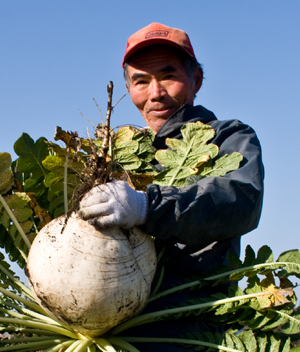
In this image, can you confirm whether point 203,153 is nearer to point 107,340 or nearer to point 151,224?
point 151,224

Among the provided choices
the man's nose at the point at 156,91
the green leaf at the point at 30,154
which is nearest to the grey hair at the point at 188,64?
the man's nose at the point at 156,91

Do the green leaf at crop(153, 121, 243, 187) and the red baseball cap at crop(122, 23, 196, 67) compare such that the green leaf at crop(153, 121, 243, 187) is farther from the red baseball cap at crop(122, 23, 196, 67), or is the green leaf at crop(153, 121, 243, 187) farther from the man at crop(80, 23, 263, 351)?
the red baseball cap at crop(122, 23, 196, 67)

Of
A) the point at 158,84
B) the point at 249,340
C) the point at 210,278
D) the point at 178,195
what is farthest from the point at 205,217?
the point at 158,84

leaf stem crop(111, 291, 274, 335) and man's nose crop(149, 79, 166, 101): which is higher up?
man's nose crop(149, 79, 166, 101)

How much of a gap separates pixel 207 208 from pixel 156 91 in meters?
1.12

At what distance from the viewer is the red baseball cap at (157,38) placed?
3.00 m

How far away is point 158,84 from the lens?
117 inches

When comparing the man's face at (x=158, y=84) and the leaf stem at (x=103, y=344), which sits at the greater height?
the man's face at (x=158, y=84)

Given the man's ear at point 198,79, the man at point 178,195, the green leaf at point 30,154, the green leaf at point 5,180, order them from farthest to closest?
the man's ear at point 198,79, the green leaf at point 30,154, the green leaf at point 5,180, the man at point 178,195

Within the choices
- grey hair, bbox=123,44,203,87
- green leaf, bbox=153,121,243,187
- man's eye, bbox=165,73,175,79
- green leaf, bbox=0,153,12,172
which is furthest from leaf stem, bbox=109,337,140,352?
grey hair, bbox=123,44,203,87

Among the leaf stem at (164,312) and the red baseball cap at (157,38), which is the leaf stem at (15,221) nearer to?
the leaf stem at (164,312)

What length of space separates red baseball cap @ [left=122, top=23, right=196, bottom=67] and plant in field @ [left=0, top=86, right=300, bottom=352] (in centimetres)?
62

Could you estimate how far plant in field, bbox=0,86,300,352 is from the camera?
1.95m

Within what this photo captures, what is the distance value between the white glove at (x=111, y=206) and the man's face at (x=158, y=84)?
1079mm
